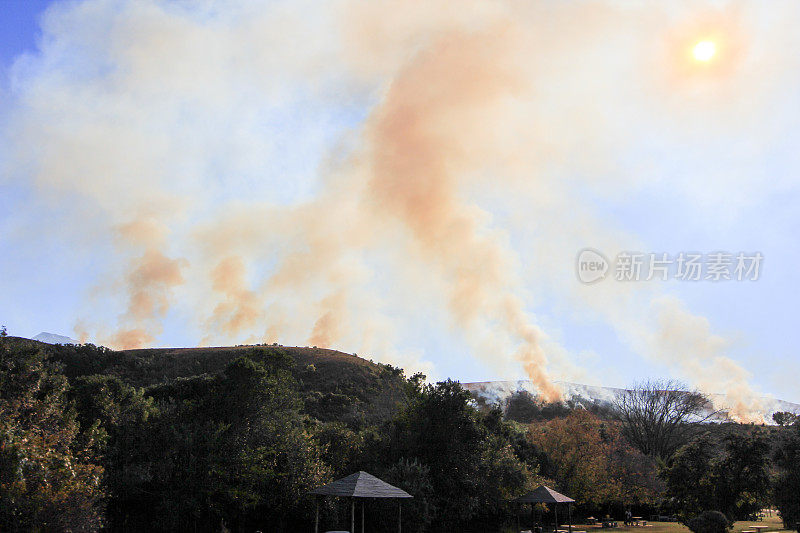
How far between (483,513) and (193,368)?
49.8 meters

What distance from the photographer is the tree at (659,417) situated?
2645 inches

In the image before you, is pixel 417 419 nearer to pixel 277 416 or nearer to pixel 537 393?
pixel 277 416

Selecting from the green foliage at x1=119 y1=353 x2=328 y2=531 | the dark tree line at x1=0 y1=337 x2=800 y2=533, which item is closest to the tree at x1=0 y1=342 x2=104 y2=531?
the dark tree line at x1=0 y1=337 x2=800 y2=533

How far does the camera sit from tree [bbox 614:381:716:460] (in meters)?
67.2

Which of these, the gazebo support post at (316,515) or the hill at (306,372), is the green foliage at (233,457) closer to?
the gazebo support post at (316,515)

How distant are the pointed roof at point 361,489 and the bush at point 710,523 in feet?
59.9

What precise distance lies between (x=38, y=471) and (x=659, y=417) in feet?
226

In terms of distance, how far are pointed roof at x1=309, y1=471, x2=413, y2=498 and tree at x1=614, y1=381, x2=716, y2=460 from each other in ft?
174

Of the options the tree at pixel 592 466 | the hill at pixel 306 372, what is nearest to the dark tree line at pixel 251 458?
the tree at pixel 592 466

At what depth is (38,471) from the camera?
56.4 ft

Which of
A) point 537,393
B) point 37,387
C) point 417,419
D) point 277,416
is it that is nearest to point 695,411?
point 537,393

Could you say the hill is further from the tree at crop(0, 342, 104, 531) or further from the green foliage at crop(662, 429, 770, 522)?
the tree at crop(0, 342, 104, 531)

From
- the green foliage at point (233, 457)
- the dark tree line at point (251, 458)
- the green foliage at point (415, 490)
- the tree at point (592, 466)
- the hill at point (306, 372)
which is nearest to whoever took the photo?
the dark tree line at point (251, 458)

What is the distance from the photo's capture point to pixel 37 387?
73.1 ft
